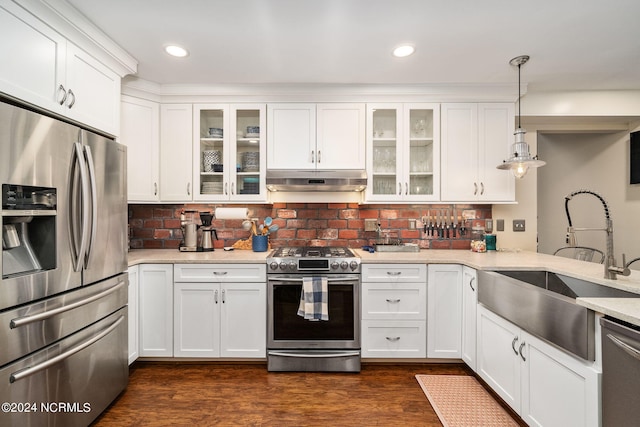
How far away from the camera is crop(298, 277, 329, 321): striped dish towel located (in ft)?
7.75

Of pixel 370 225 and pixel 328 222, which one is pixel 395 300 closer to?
pixel 370 225

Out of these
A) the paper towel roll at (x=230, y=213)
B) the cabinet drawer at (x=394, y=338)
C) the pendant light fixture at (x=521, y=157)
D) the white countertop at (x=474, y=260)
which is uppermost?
the pendant light fixture at (x=521, y=157)

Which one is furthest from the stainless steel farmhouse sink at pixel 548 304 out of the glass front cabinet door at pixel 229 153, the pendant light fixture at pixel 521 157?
the glass front cabinet door at pixel 229 153

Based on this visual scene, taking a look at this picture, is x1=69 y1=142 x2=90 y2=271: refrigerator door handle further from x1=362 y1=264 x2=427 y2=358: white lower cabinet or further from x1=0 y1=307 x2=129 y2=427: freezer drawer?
x1=362 y1=264 x2=427 y2=358: white lower cabinet

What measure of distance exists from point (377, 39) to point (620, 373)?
2.12 meters

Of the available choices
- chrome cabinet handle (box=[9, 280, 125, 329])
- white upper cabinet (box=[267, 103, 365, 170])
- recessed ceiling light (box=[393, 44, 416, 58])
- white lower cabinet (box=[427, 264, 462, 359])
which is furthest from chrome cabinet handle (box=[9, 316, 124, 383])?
recessed ceiling light (box=[393, 44, 416, 58])

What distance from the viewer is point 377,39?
6.66 ft

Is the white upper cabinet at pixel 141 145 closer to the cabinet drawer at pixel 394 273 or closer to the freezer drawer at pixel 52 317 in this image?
the freezer drawer at pixel 52 317

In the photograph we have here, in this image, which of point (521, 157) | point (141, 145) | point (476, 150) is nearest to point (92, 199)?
point (141, 145)

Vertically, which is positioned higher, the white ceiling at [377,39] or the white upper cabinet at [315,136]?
the white ceiling at [377,39]

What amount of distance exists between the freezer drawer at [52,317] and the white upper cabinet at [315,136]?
5.26 feet

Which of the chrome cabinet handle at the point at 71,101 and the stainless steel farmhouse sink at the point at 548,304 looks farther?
the chrome cabinet handle at the point at 71,101

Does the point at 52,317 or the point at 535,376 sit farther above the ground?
the point at 52,317

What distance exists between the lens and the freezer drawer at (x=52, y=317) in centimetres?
130
